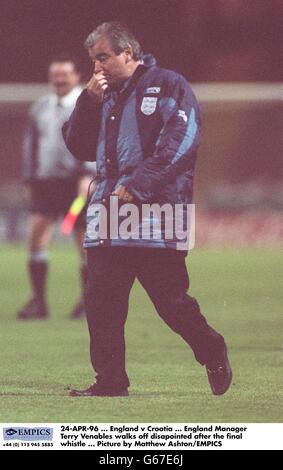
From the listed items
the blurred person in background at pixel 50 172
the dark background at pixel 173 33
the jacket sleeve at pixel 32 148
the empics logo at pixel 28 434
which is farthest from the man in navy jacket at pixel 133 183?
the dark background at pixel 173 33

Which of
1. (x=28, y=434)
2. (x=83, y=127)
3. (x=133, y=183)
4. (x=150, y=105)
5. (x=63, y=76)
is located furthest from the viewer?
(x=63, y=76)

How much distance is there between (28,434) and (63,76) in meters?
4.76

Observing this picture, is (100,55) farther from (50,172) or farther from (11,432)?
(50,172)

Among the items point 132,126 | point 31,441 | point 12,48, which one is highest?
point 12,48

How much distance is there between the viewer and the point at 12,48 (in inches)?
840

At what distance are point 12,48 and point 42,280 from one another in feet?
39.2

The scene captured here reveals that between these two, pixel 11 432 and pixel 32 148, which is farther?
pixel 32 148

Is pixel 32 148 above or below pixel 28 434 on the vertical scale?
→ above

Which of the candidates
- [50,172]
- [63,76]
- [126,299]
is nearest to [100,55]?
[126,299]

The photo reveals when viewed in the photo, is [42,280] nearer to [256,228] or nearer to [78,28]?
[256,228]

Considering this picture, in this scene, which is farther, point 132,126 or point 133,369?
point 133,369

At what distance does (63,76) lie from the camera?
9.77m

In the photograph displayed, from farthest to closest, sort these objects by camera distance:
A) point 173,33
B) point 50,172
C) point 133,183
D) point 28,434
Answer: point 173,33, point 50,172, point 133,183, point 28,434

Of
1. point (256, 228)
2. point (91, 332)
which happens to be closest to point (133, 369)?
point (91, 332)
